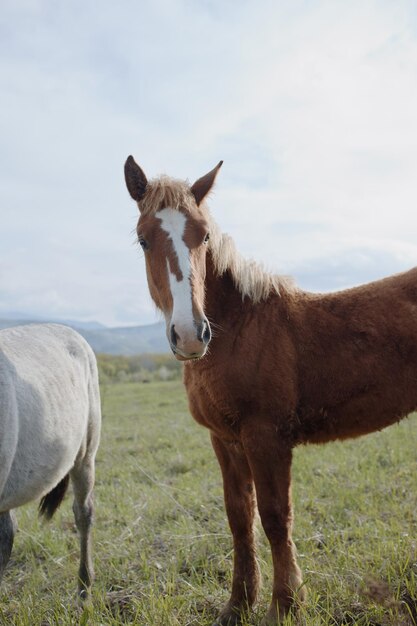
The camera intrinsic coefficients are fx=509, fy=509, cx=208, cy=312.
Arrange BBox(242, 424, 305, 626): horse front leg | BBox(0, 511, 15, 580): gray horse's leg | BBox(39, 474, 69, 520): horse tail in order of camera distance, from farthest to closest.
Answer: BBox(39, 474, 69, 520): horse tail
BBox(0, 511, 15, 580): gray horse's leg
BBox(242, 424, 305, 626): horse front leg

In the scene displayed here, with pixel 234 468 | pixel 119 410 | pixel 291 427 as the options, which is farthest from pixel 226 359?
pixel 119 410

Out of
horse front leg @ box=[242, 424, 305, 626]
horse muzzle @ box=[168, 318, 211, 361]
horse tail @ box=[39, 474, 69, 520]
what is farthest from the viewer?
horse tail @ box=[39, 474, 69, 520]

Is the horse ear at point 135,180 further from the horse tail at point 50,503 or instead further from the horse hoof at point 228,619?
the horse hoof at point 228,619

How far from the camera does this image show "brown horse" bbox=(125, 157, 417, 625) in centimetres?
303

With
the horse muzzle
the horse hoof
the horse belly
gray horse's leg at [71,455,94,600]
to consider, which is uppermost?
the horse muzzle

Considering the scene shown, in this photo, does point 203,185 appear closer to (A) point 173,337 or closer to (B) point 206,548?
(A) point 173,337

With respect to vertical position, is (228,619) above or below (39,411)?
below

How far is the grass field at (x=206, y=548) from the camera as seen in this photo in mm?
3084

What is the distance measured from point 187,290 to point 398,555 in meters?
2.33

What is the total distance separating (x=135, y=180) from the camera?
3.34 metres

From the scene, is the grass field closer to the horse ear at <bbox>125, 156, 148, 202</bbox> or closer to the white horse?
the white horse

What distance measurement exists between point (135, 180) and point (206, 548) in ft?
9.46

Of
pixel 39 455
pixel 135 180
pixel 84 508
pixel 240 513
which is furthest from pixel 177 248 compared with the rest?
pixel 84 508

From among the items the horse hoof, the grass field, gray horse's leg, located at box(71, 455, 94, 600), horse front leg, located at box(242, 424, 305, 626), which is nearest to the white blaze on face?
horse front leg, located at box(242, 424, 305, 626)
